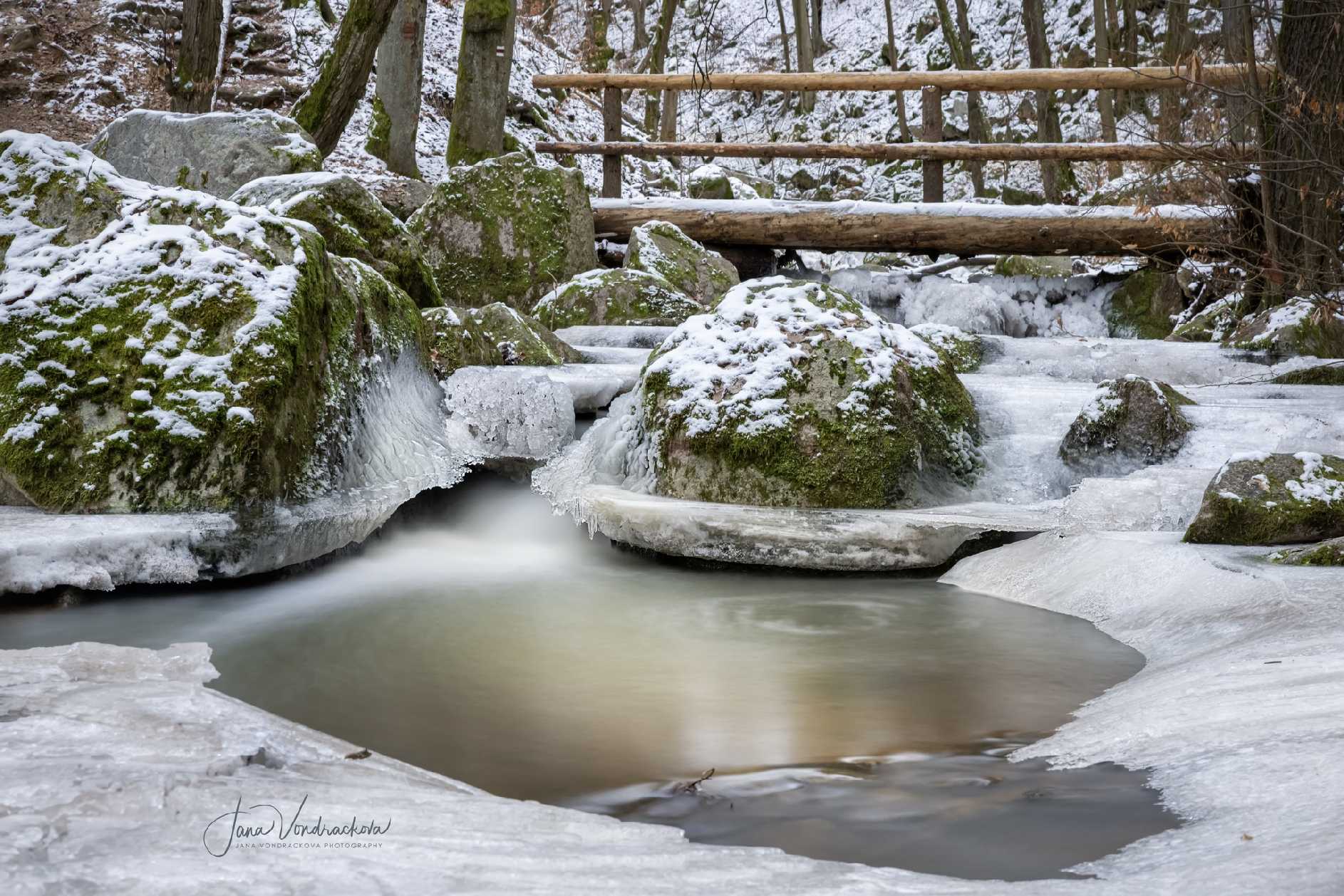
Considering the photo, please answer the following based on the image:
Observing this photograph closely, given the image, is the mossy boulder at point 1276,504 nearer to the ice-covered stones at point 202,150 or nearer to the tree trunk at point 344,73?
the ice-covered stones at point 202,150

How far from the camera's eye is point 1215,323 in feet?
28.1

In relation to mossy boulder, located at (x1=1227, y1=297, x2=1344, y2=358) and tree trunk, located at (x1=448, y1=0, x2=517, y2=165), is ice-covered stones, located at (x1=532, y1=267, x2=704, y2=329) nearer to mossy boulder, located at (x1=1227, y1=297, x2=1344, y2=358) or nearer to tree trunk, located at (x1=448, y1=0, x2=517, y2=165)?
tree trunk, located at (x1=448, y1=0, x2=517, y2=165)

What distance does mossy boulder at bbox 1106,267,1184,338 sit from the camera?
32.8 ft

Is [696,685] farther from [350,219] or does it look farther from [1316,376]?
[1316,376]

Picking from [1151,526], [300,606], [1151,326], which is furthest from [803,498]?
[1151,326]

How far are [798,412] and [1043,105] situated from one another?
12934 millimetres

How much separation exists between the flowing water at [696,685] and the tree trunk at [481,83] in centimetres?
753

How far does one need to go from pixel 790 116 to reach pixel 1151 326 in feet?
62.8

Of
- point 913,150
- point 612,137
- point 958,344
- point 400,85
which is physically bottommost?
point 958,344

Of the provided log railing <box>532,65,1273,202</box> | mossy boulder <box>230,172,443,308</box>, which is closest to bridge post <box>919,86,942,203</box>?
log railing <box>532,65,1273,202</box>

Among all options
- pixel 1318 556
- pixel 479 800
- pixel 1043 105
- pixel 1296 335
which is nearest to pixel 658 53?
pixel 1043 105

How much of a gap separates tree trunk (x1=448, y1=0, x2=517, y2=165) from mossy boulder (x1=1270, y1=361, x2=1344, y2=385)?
787 centimetres

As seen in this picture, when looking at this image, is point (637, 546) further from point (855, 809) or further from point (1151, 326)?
point (1151, 326)

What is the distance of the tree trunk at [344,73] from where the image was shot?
9219 millimetres
